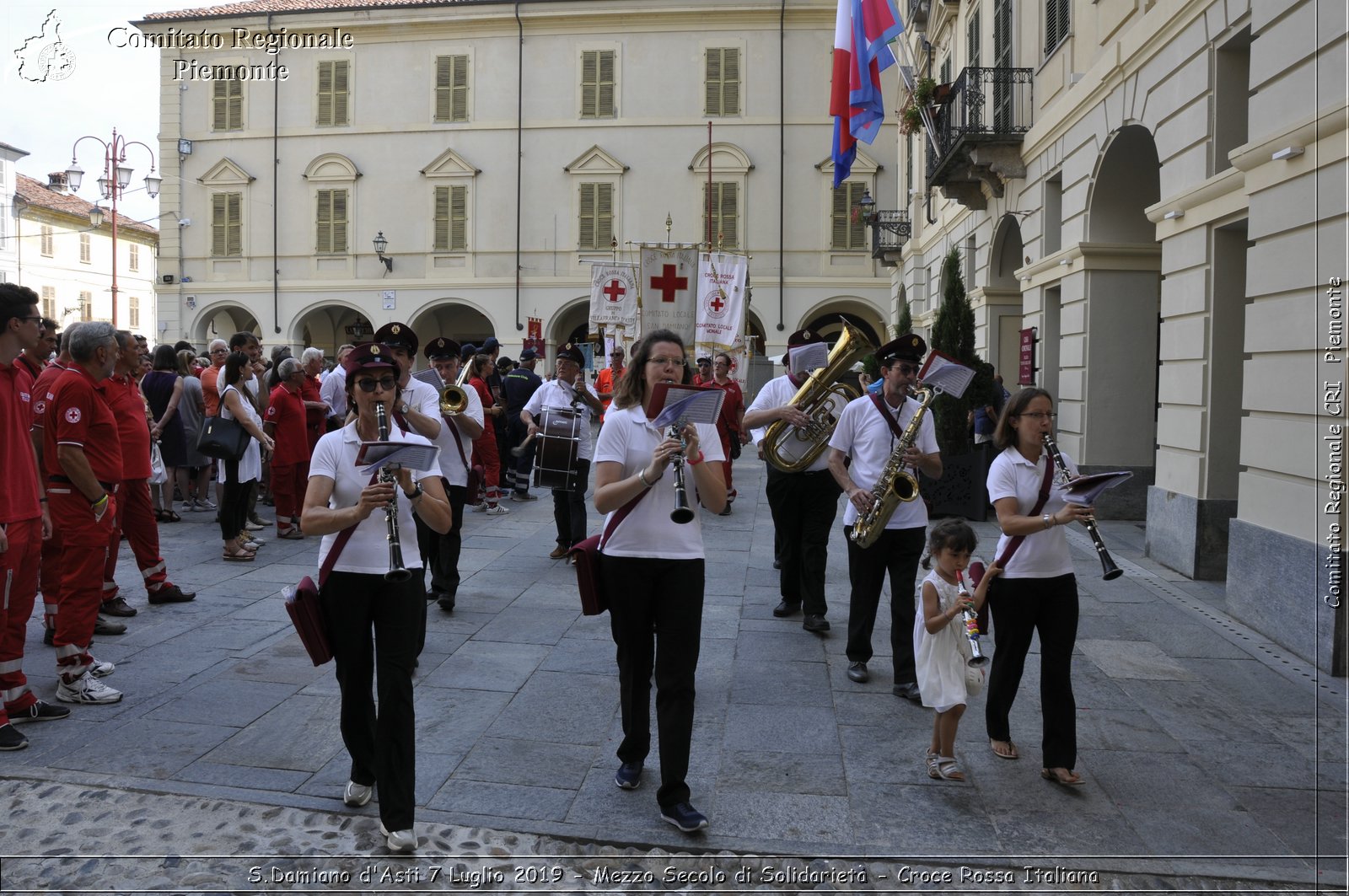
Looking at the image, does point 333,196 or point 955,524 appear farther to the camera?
point 333,196

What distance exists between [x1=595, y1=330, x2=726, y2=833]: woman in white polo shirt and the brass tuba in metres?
2.80

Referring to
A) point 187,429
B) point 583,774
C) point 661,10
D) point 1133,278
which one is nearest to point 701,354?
point 1133,278

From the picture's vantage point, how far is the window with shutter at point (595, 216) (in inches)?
1303

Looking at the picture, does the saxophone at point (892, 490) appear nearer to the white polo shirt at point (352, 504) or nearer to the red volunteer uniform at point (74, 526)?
the white polo shirt at point (352, 504)

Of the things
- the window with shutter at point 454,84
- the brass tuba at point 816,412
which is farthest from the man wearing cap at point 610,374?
the window with shutter at point 454,84

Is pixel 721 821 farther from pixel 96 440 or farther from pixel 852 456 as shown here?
pixel 96 440

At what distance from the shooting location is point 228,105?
1358 inches

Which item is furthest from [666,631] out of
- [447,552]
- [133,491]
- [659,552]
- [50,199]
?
[50,199]

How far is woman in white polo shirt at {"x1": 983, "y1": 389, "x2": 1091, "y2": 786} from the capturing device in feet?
15.4

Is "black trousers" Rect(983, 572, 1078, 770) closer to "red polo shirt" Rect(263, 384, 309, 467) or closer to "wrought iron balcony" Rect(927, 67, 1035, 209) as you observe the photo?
"red polo shirt" Rect(263, 384, 309, 467)

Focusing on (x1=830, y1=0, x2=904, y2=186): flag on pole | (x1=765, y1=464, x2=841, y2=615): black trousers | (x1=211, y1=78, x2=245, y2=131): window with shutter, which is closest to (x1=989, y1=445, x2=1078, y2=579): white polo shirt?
(x1=765, y1=464, x2=841, y2=615): black trousers

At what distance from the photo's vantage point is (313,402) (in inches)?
462

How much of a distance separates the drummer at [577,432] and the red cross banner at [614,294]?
9.47 metres

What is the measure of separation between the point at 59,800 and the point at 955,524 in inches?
163
